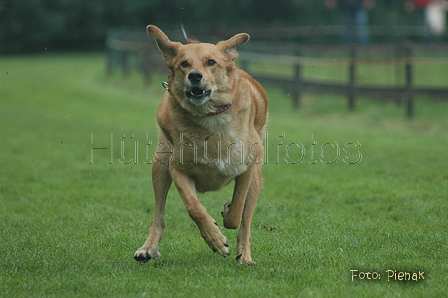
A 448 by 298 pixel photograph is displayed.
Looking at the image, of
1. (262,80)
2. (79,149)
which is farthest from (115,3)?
(79,149)

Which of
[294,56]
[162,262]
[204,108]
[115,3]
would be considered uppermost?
[115,3]

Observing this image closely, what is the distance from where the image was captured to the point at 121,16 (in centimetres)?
4078

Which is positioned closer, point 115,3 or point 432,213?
point 432,213

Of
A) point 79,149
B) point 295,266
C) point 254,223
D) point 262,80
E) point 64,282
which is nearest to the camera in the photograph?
point 64,282

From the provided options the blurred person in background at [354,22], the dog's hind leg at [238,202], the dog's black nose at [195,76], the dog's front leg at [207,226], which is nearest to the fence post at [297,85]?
the blurred person in background at [354,22]

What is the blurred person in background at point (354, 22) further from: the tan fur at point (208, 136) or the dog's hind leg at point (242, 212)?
the dog's hind leg at point (242, 212)

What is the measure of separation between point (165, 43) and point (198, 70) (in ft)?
1.55

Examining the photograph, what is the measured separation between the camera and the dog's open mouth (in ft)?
16.8

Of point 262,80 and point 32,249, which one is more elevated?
point 262,80

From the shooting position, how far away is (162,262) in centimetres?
517

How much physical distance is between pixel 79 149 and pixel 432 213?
21.3 ft

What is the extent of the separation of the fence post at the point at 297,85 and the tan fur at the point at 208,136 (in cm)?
1048

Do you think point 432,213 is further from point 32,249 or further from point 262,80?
point 262,80

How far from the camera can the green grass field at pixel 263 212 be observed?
457cm
